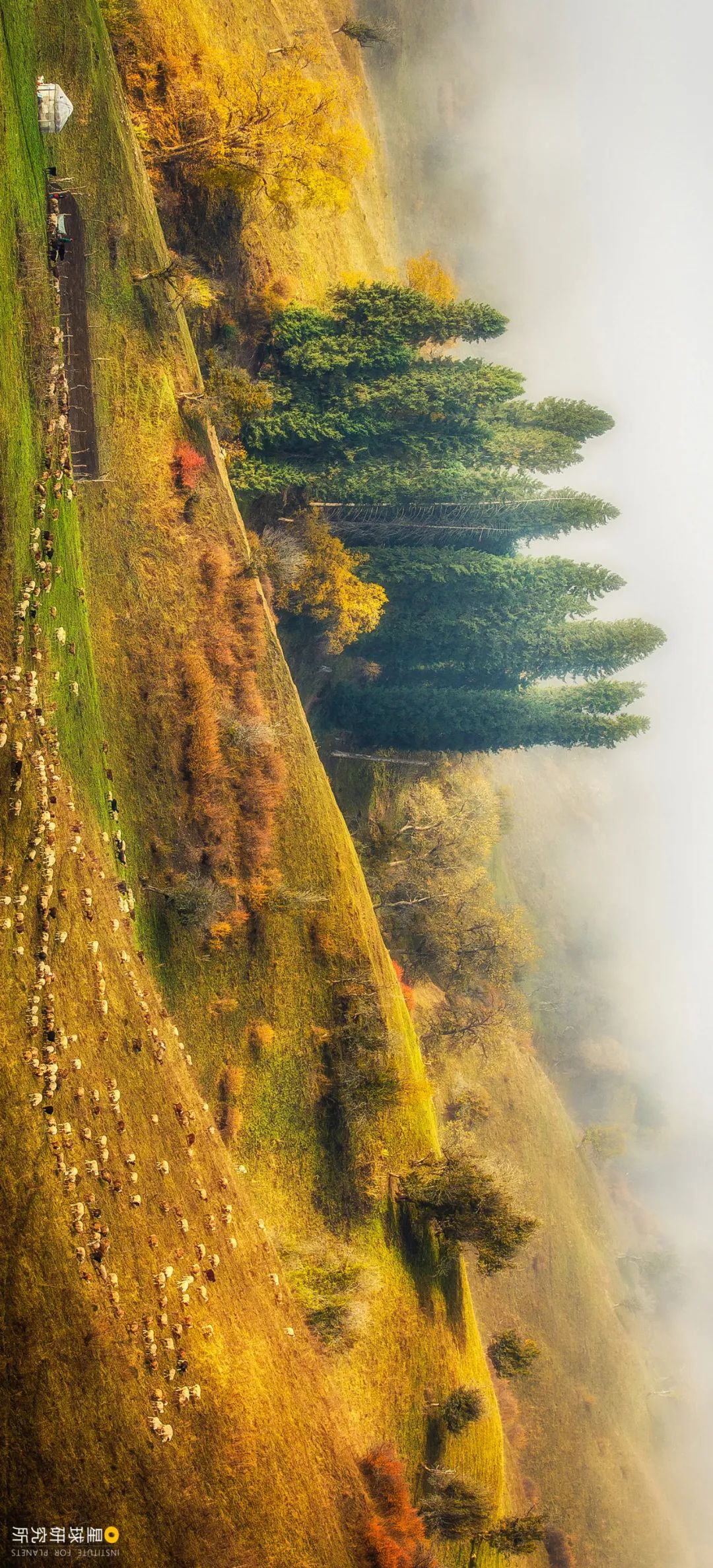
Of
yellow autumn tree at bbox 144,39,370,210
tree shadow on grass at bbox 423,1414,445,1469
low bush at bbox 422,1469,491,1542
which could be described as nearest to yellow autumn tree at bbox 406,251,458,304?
yellow autumn tree at bbox 144,39,370,210

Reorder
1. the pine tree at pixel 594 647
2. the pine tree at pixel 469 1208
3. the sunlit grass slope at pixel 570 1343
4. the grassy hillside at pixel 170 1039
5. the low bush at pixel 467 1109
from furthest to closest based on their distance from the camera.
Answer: the pine tree at pixel 594 647 → the low bush at pixel 467 1109 → the sunlit grass slope at pixel 570 1343 → the pine tree at pixel 469 1208 → the grassy hillside at pixel 170 1039

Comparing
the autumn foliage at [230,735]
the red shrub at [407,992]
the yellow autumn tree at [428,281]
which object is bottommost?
the red shrub at [407,992]

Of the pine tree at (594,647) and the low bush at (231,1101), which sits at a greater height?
the pine tree at (594,647)

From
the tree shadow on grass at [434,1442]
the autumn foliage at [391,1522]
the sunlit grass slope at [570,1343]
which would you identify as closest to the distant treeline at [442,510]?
the sunlit grass slope at [570,1343]

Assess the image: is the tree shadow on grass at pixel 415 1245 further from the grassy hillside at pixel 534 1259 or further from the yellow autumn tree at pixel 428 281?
the yellow autumn tree at pixel 428 281

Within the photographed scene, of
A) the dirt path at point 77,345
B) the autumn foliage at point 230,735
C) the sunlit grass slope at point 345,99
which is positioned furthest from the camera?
the sunlit grass slope at point 345,99

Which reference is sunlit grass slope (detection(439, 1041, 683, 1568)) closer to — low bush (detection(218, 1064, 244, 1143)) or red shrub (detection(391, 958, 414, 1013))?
red shrub (detection(391, 958, 414, 1013))
